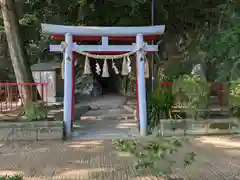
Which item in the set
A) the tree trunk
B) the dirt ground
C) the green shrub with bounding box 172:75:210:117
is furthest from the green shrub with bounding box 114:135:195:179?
the tree trunk

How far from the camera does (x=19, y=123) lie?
29.8ft

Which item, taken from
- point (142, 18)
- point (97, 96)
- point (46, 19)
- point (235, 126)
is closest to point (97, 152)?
point (235, 126)

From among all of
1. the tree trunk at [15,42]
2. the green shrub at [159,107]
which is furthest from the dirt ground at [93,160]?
the tree trunk at [15,42]

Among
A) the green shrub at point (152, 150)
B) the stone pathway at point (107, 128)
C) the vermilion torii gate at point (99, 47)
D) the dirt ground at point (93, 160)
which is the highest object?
the vermilion torii gate at point (99, 47)

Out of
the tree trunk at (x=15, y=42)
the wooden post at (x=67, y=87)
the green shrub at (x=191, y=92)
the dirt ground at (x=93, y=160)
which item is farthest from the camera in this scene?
the tree trunk at (x=15, y=42)

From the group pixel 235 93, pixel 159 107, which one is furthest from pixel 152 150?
pixel 159 107

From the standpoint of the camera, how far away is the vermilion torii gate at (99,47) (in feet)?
30.8

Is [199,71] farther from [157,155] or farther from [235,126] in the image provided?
[157,155]

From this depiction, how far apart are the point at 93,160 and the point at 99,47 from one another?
3742 millimetres

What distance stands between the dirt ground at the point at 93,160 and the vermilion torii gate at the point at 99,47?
1.31 m

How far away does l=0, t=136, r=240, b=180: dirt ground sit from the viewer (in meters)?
5.78

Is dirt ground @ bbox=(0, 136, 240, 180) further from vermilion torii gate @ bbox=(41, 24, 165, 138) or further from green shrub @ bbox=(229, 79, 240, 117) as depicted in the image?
vermilion torii gate @ bbox=(41, 24, 165, 138)

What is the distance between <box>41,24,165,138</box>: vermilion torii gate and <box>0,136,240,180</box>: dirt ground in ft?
4.30

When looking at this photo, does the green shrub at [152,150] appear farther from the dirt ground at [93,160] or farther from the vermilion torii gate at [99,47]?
the vermilion torii gate at [99,47]
